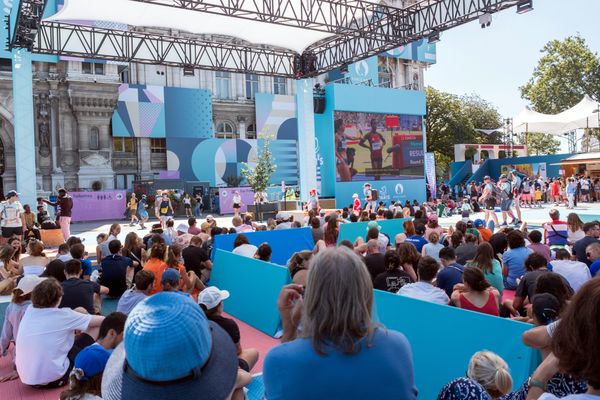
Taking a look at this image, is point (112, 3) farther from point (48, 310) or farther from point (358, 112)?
point (358, 112)

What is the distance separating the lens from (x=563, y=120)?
1315 inches

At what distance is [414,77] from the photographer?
47.1 m

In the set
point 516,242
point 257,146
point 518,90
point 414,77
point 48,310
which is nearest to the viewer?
point 48,310

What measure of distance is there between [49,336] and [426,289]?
139 inches

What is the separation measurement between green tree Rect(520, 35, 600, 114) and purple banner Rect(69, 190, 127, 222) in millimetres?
41879

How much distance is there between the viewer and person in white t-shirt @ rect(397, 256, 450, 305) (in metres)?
4.80

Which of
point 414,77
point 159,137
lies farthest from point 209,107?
point 414,77

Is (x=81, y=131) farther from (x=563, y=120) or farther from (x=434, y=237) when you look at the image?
(x=563, y=120)

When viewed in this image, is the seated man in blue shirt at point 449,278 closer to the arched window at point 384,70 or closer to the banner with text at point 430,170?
the banner with text at point 430,170

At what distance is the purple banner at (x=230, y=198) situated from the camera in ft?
96.1

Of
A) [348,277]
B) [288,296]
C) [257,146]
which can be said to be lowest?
[288,296]

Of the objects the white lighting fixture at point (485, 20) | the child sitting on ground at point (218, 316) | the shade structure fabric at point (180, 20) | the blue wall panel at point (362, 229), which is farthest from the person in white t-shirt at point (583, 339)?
the shade structure fabric at point (180, 20)

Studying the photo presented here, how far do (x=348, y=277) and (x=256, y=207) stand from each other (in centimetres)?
2346

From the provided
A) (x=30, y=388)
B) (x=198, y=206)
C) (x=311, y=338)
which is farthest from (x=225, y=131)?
(x=311, y=338)
